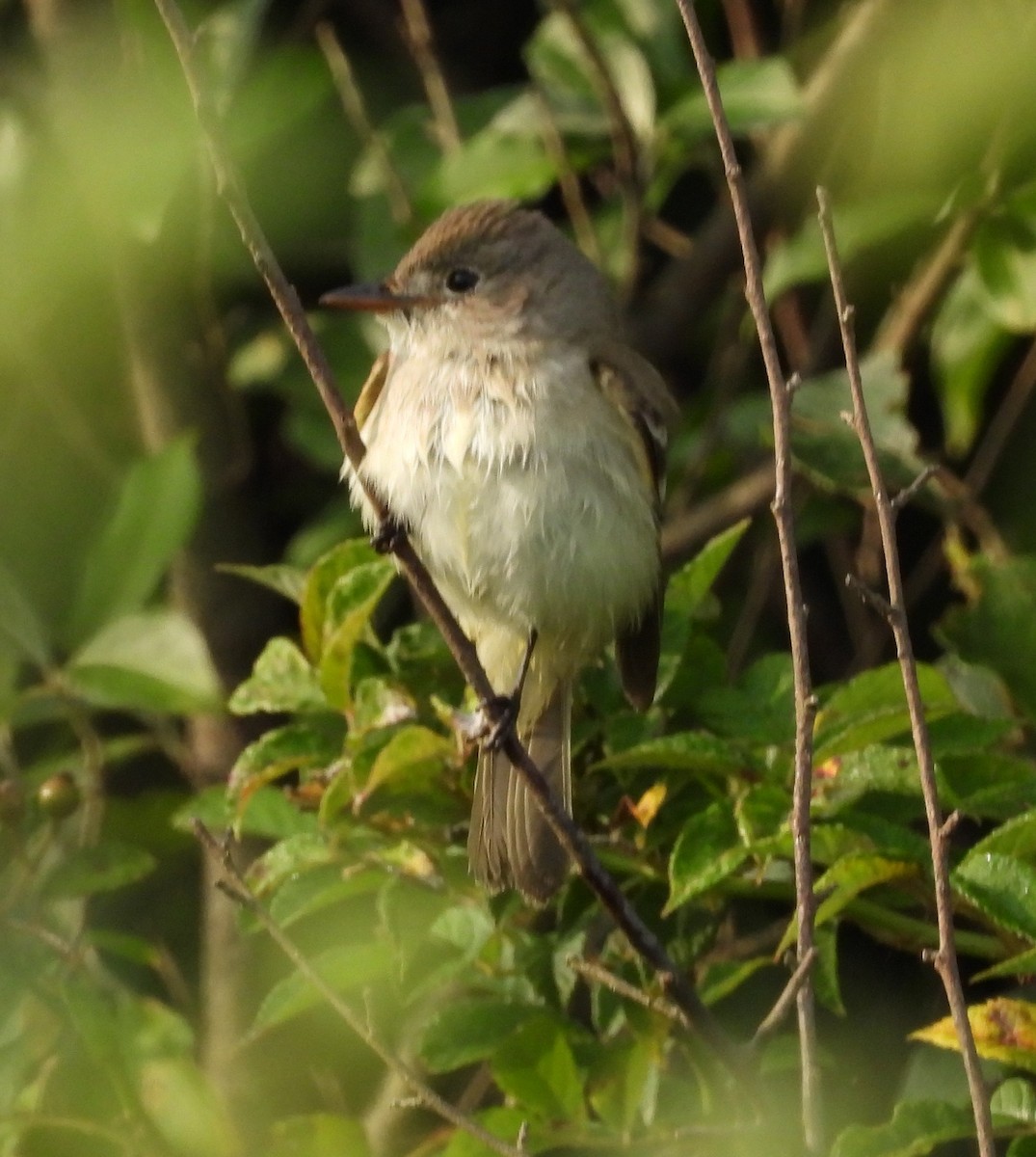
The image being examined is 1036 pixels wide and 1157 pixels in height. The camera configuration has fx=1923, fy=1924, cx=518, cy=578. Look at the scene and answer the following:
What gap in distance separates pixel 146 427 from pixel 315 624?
49.2 inches

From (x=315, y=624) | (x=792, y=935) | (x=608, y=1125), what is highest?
(x=315, y=624)

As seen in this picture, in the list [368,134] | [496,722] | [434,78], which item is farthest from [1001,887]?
[434,78]

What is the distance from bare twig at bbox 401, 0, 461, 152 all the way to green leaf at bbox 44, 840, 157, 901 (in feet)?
5.84

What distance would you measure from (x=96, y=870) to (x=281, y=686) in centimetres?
56

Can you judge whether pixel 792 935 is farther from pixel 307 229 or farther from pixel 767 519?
pixel 307 229

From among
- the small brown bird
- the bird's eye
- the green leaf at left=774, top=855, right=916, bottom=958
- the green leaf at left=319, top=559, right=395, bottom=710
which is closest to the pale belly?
the small brown bird

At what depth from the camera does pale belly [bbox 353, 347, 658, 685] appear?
138 inches

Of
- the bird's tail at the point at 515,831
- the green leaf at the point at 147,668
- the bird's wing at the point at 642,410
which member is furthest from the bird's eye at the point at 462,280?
the bird's tail at the point at 515,831

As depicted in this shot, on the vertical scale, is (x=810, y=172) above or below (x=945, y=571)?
above

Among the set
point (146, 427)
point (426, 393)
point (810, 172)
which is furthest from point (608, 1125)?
point (810, 172)

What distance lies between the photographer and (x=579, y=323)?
386cm

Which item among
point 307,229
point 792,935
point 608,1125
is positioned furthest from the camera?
point 307,229

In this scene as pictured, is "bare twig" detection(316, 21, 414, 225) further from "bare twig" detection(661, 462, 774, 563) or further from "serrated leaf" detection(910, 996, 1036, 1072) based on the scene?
"serrated leaf" detection(910, 996, 1036, 1072)

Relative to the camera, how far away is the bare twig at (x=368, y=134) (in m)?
4.30
